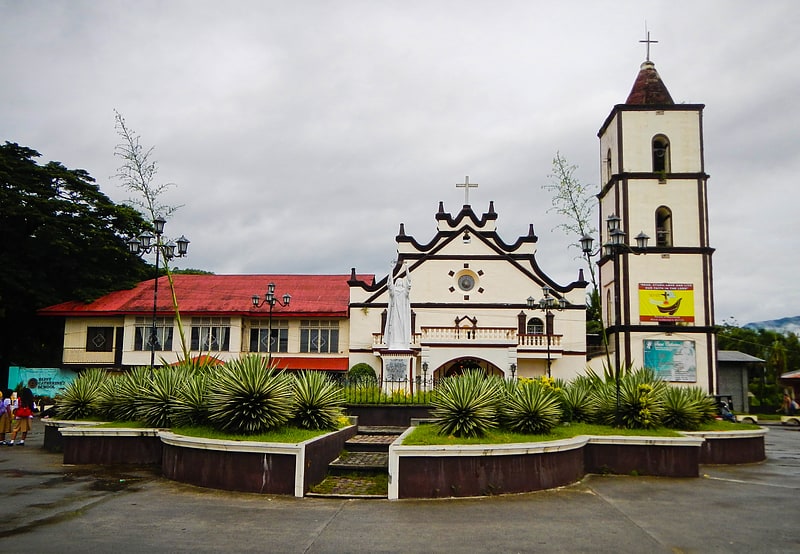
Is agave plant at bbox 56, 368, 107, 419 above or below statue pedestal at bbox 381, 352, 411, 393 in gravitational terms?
below

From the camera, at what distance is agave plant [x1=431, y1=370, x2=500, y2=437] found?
1148 centimetres

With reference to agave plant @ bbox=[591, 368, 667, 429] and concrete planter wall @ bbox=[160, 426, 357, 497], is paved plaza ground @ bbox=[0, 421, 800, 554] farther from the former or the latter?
agave plant @ bbox=[591, 368, 667, 429]

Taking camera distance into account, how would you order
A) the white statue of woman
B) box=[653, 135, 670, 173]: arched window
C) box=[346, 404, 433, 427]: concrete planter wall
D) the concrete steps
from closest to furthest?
the concrete steps < box=[346, 404, 433, 427]: concrete planter wall < the white statue of woman < box=[653, 135, 670, 173]: arched window

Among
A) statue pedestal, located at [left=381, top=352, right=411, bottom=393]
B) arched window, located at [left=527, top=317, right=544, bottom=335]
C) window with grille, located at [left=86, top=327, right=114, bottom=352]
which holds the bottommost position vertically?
statue pedestal, located at [left=381, top=352, right=411, bottom=393]

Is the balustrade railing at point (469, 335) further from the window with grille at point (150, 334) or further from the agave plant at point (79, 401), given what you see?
the agave plant at point (79, 401)

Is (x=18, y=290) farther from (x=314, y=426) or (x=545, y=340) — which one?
(x=314, y=426)

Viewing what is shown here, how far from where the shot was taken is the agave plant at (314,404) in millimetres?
12477

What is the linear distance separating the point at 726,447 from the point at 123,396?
40.5ft

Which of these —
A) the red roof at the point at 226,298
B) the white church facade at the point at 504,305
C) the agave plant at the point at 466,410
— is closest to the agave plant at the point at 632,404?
the agave plant at the point at 466,410

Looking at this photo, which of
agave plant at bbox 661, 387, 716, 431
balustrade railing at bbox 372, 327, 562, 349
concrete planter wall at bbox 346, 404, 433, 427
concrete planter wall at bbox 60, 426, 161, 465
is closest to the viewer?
concrete planter wall at bbox 60, 426, 161, 465

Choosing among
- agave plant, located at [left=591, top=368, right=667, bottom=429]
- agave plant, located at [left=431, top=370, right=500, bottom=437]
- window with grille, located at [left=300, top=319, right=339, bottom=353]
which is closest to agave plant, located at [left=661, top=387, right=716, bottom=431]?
agave plant, located at [left=591, top=368, right=667, bottom=429]

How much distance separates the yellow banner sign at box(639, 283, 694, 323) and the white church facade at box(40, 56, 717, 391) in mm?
47

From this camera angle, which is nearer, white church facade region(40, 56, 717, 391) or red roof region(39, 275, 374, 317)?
white church facade region(40, 56, 717, 391)

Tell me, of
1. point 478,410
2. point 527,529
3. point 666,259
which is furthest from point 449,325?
point 527,529
